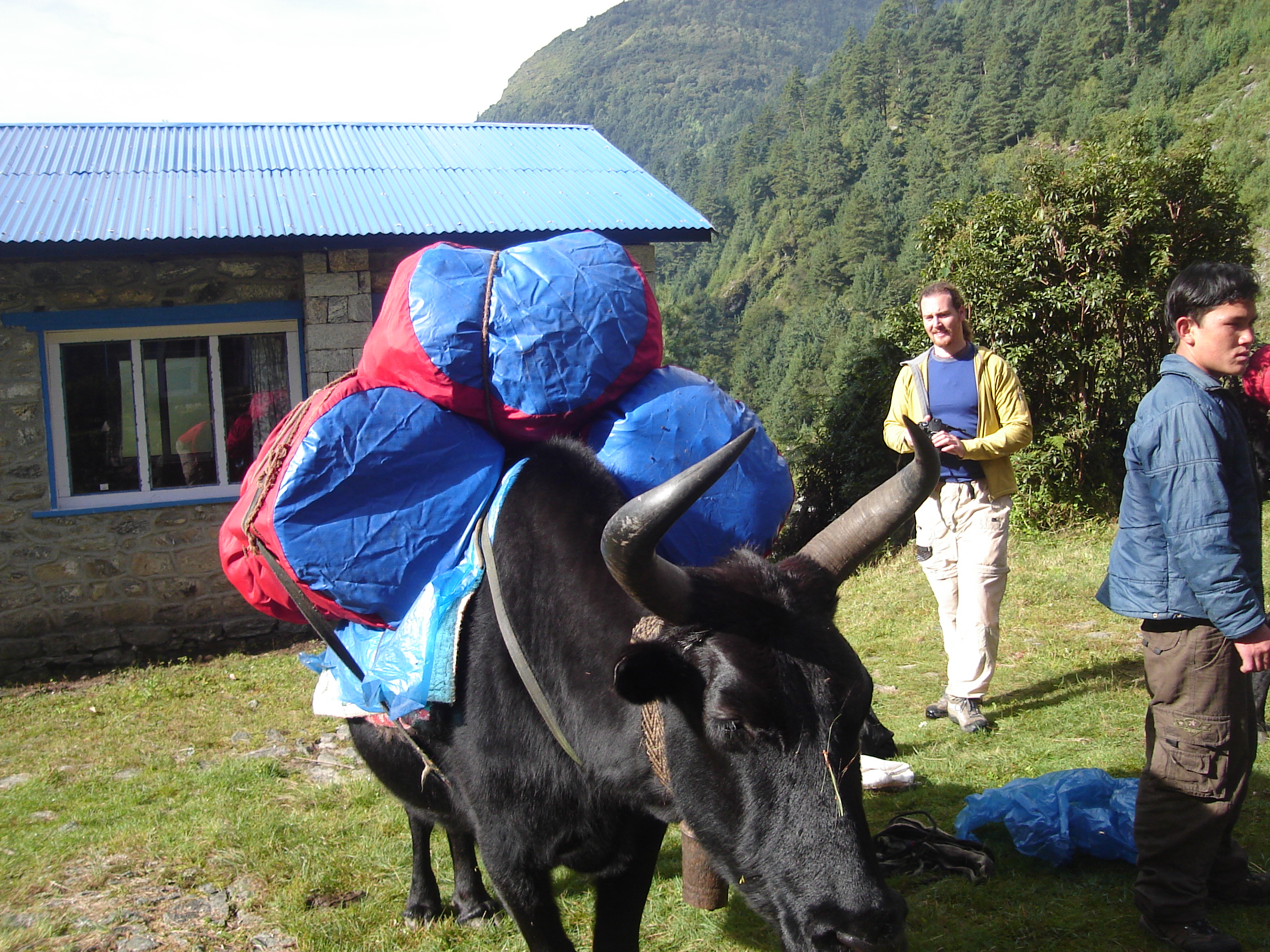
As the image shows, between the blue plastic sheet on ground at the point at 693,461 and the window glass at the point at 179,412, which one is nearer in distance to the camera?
the blue plastic sheet on ground at the point at 693,461

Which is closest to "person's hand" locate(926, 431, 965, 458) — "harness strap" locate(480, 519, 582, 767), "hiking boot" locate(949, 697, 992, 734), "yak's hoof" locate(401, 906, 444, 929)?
"hiking boot" locate(949, 697, 992, 734)

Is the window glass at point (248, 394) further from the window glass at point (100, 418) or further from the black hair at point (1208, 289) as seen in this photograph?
the black hair at point (1208, 289)

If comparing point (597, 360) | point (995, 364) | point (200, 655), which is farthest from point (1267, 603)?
point (200, 655)

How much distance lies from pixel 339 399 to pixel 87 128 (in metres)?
9.26

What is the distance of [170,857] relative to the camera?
391 cm

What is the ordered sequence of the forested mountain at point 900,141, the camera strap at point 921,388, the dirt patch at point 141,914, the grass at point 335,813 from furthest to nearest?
the forested mountain at point 900,141 < the camera strap at point 921,388 < the dirt patch at point 141,914 < the grass at point 335,813

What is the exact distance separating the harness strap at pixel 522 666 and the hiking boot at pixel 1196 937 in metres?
1.86

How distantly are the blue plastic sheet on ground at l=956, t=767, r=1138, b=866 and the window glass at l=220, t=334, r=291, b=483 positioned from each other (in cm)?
652

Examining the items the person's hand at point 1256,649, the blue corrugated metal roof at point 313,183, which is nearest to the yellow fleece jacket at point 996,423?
the person's hand at point 1256,649

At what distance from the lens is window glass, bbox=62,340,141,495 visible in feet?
25.0

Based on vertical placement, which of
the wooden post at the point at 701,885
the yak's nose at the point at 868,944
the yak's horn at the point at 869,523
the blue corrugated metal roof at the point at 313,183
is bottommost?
the wooden post at the point at 701,885

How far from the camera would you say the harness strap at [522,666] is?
2.28 metres

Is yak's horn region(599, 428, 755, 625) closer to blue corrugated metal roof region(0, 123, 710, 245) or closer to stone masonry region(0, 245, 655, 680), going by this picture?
blue corrugated metal roof region(0, 123, 710, 245)

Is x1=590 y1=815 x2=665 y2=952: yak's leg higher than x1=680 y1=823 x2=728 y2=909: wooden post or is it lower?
lower
